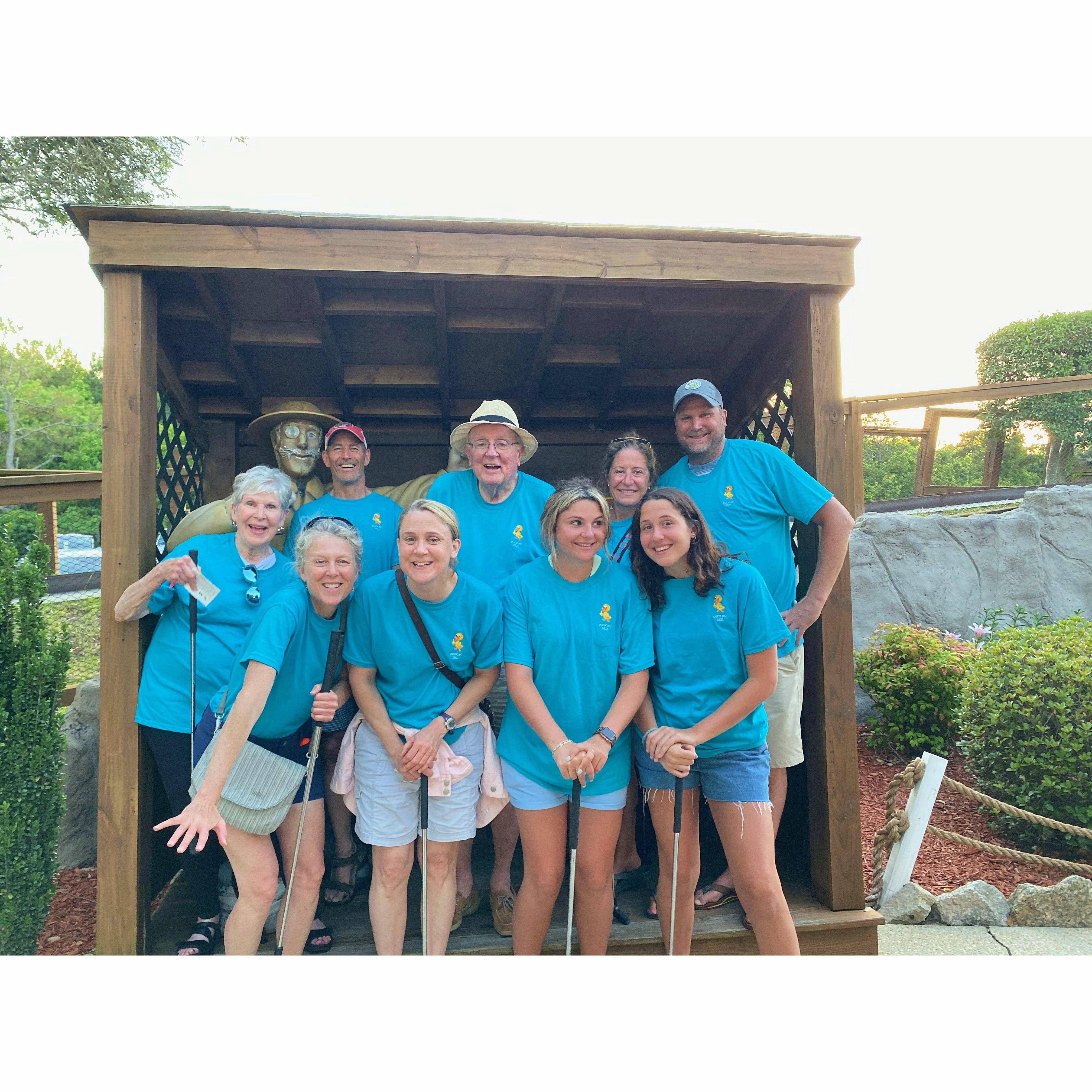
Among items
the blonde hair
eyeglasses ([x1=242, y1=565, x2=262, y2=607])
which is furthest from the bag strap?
eyeglasses ([x1=242, y1=565, x2=262, y2=607])

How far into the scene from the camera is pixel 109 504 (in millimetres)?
2986

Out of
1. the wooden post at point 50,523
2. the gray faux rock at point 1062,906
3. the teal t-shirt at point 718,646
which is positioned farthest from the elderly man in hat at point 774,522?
the wooden post at point 50,523

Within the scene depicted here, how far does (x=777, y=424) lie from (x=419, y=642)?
104 inches

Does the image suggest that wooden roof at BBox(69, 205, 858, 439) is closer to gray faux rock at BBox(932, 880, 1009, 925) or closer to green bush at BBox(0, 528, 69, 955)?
green bush at BBox(0, 528, 69, 955)

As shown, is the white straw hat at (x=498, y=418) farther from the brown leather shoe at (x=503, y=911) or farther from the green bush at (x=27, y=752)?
the green bush at (x=27, y=752)

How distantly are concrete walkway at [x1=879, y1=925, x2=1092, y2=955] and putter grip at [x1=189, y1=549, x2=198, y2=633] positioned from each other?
348 cm

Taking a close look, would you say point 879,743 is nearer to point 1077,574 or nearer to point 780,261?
point 1077,574

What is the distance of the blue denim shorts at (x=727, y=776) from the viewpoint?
2.54 m

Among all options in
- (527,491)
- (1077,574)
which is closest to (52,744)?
(527,491)

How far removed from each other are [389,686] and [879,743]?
4.54 m

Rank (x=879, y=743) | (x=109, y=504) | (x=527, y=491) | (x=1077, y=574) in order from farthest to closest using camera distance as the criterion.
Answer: (x=1077, y=574), (x=879, y=743), (x=527, y=491), (x=109, y=504)

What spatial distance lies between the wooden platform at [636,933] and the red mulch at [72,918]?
2.04 feet

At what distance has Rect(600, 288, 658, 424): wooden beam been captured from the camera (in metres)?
3.98

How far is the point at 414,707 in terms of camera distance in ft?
8.61
